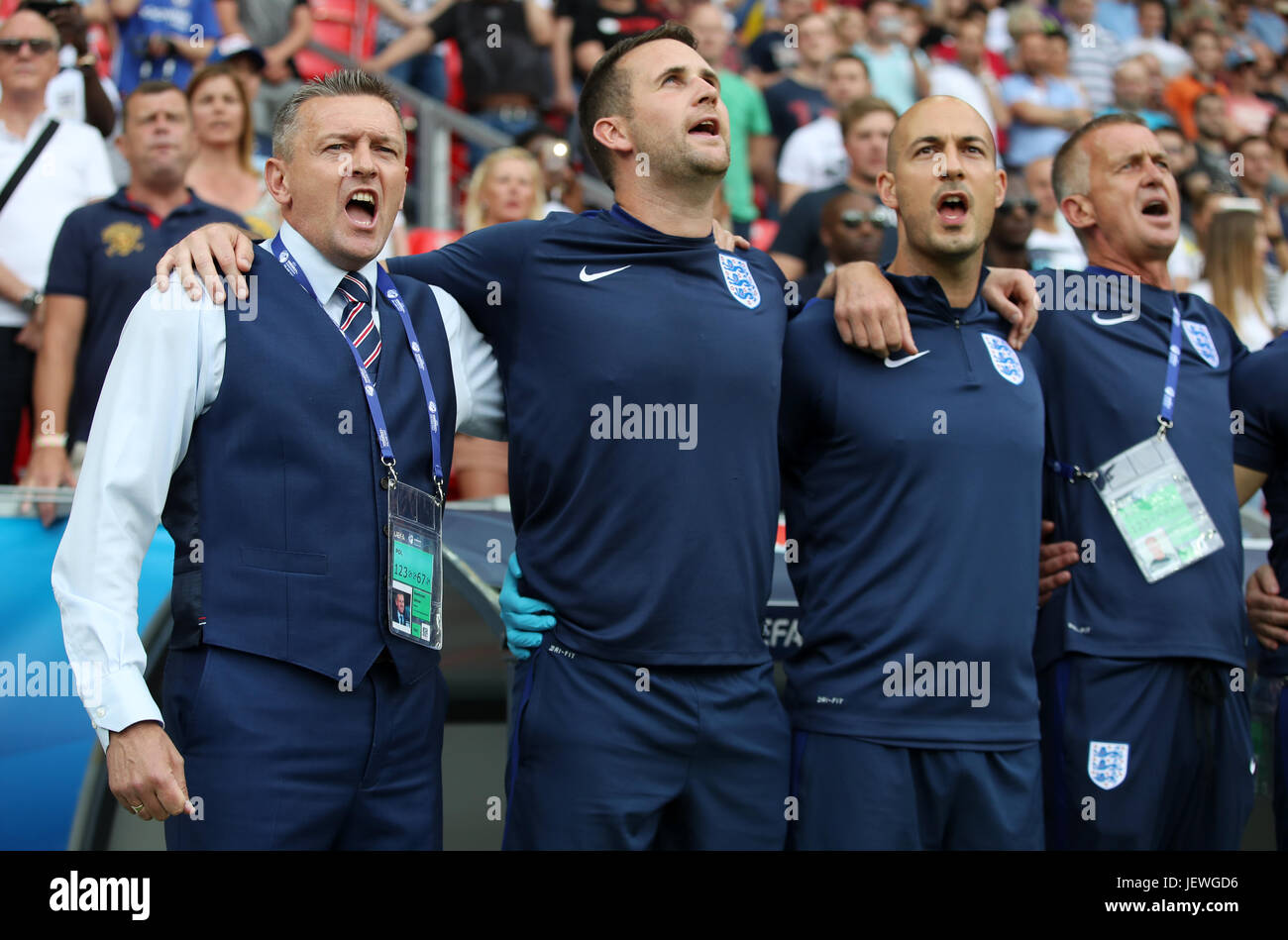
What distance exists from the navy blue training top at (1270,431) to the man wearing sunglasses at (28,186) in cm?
400

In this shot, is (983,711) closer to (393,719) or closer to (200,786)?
(393,719)

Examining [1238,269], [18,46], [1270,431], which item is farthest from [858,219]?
[18,46]

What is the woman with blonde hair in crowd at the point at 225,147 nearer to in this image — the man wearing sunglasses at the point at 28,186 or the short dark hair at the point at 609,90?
the man wearing sunglasses at the point at 28,186

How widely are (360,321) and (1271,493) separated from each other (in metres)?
2.51

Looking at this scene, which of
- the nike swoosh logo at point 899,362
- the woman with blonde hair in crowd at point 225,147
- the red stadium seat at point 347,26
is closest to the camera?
the nike swoosh logo at point 899,362

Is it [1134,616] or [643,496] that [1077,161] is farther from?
[643,496]

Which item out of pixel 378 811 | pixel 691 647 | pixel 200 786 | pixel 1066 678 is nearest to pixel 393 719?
pixel 378 811

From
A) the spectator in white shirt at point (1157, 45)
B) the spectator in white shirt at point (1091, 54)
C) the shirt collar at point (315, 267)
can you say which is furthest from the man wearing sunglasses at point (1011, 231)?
the spectator in white shirt at point (1157, 45)

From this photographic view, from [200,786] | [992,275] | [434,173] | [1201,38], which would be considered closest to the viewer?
[200,786]

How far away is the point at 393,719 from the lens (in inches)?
116

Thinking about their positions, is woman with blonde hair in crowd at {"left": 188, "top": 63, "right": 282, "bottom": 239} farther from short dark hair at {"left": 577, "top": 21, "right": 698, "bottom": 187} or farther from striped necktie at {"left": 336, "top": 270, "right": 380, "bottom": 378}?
striped necktie at {"left": 336, "top": 270, "right": 380, "bottom": 378}

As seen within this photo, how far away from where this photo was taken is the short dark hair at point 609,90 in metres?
3.54

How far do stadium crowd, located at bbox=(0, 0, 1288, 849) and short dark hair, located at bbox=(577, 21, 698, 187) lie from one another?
1.92 feet

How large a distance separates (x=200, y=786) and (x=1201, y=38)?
11991mm
